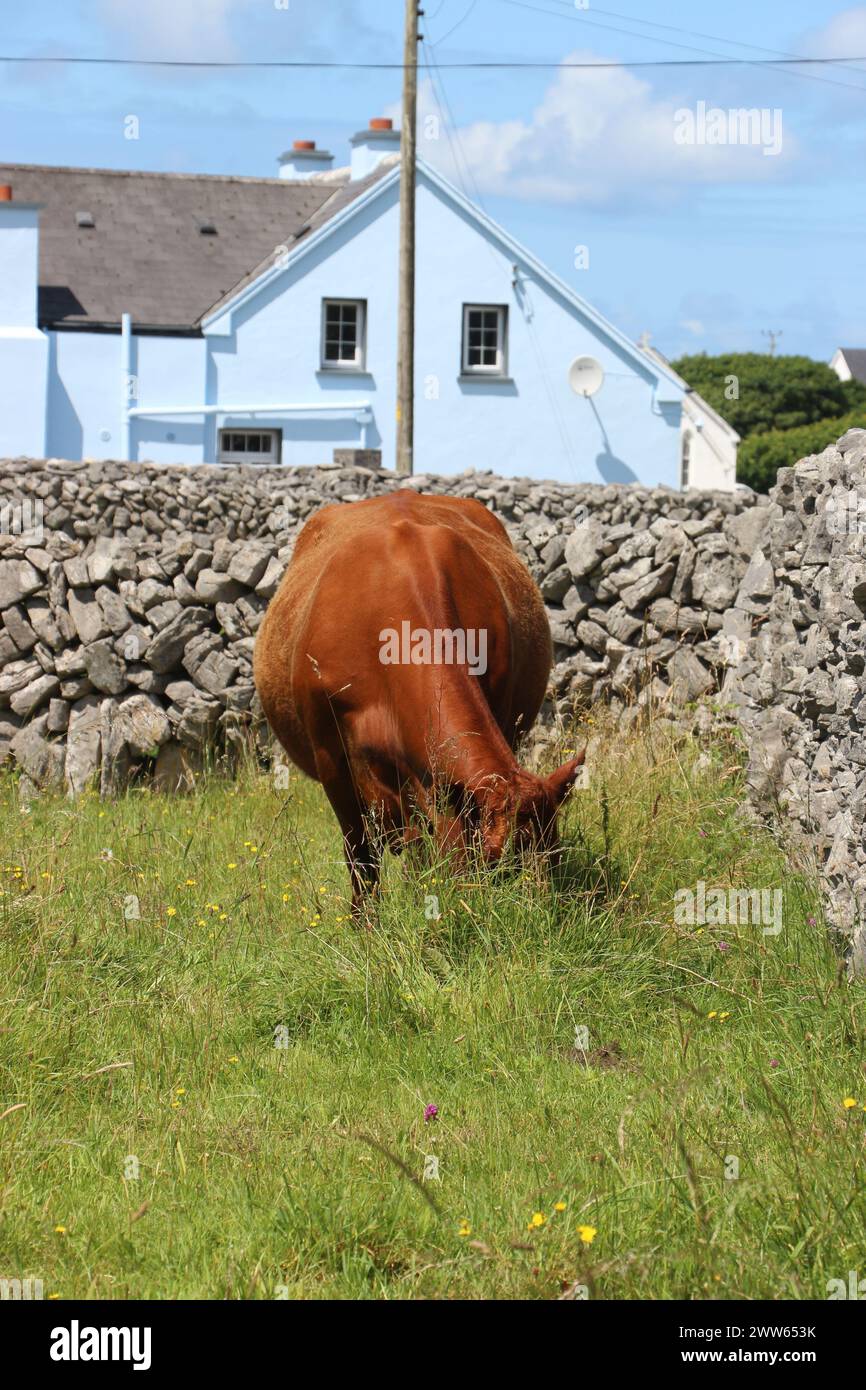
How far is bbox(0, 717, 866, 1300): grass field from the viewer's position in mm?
3449

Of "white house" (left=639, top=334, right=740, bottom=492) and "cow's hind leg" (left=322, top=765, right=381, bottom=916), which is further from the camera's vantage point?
"white house" (left=639, top=334, right=740, bottom=492)

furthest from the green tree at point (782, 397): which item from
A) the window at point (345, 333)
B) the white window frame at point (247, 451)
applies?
the white window frame at point (247, 451)

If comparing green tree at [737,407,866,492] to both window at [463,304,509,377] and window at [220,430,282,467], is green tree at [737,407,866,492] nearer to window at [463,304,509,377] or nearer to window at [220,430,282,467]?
window at [463,304,509,377]

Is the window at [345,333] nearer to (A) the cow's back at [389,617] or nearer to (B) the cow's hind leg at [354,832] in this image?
(A) the cow's back at [389,617]

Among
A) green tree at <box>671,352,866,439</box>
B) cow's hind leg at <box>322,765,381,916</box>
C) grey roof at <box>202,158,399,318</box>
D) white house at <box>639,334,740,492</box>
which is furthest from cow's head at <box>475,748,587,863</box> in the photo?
green tree at <box>671,352,866,439</box>

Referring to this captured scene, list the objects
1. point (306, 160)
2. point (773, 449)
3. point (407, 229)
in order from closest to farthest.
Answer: point (407, 229)
point (306, 160)
point (773, 449)

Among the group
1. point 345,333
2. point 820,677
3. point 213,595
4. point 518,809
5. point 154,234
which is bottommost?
point 518,809

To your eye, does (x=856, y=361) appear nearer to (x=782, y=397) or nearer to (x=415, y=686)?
(x=782, y=397)

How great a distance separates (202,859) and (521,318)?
2629 cm

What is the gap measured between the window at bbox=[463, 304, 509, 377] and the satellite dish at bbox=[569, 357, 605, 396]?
11.0 feet

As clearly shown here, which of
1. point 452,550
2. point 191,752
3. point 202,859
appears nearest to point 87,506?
point 191,752

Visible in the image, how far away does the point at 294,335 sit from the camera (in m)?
30.5

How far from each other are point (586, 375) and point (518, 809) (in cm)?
2449

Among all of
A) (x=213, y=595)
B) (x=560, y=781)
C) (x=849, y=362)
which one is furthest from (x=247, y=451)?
(x=849, y=362)
